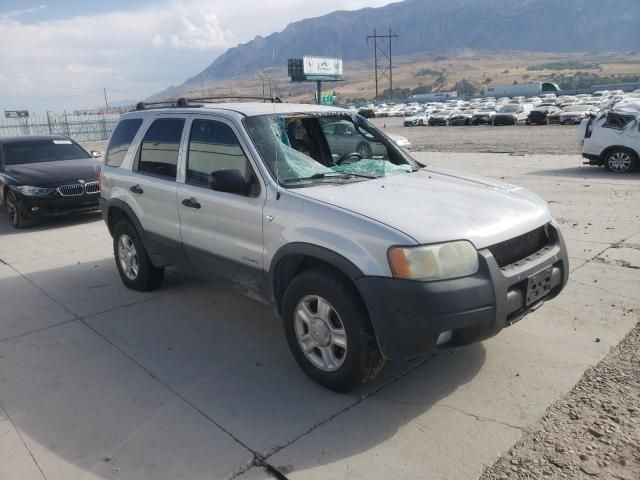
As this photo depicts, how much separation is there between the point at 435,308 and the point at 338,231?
29.5 inches

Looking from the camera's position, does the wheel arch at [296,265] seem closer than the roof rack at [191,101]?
Yes

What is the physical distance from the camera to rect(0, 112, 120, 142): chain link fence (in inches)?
1344

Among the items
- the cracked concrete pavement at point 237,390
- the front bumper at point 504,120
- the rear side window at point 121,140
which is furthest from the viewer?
the front bumper at point 504,120


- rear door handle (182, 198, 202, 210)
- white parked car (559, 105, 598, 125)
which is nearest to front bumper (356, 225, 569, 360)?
rear door handle (182, 198, 202, 210)

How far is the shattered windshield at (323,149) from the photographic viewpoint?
399cm

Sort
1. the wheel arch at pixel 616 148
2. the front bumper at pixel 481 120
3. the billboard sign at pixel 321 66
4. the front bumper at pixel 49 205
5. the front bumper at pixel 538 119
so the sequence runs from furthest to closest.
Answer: the billboard sign at pixel 321 66 < the front bumper at pixel 481 120 < the front bumper at pixel 538 119 < the wheel arch at pixel 616 148 < the front bumper at pixel 49 205

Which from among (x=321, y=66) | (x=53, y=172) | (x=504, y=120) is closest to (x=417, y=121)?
(x=504, y=120)

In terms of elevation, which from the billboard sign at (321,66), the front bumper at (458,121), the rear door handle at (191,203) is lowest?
the front bumper at (458,121)

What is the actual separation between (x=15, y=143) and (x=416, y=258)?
9.98 m

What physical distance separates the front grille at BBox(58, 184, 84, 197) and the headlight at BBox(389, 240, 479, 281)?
7785 mm

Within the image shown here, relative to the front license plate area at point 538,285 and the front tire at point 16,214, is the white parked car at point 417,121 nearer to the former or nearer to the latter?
the front tire at point 16,214

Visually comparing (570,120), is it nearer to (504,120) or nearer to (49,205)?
(504,120)

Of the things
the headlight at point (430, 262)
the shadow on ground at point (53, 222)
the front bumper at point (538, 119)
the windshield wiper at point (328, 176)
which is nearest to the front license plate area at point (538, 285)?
the headlight at point (430, 262)

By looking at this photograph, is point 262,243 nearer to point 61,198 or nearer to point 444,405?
point 444,405
